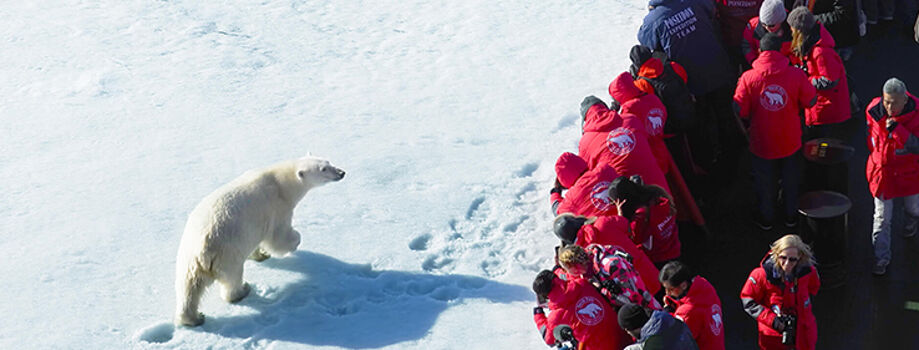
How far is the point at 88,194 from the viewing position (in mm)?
8531

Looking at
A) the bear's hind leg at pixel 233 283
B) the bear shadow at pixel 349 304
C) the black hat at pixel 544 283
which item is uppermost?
the black hat at pixel 544 283

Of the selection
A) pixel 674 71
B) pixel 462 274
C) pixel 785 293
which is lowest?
pixel 462 274

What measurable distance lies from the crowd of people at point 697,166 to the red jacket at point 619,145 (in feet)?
0.03

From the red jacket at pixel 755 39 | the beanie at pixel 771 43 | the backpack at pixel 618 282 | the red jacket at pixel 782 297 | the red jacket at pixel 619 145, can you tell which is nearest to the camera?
the backpack at pixel 618 282

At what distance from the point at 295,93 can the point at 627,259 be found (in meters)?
5.64

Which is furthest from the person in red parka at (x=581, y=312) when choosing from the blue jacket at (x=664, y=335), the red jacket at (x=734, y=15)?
the red jacket at (x=734, y=15)

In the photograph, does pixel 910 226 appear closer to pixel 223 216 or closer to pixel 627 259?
pixel 627 259

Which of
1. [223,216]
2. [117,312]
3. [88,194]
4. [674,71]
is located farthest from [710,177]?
[88,194]

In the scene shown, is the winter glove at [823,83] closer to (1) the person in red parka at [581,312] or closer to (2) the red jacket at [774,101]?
(2) the red jacket at [774,101]

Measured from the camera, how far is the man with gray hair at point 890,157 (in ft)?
21.5

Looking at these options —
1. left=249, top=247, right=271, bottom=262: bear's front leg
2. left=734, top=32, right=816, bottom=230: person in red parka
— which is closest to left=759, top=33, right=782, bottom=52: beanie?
left=734, top=32, right=816, bottom=230: person in red parka

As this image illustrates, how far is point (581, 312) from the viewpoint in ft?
17.8

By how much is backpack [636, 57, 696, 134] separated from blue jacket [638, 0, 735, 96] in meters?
0.65

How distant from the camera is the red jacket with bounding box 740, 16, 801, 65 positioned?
8430mm
